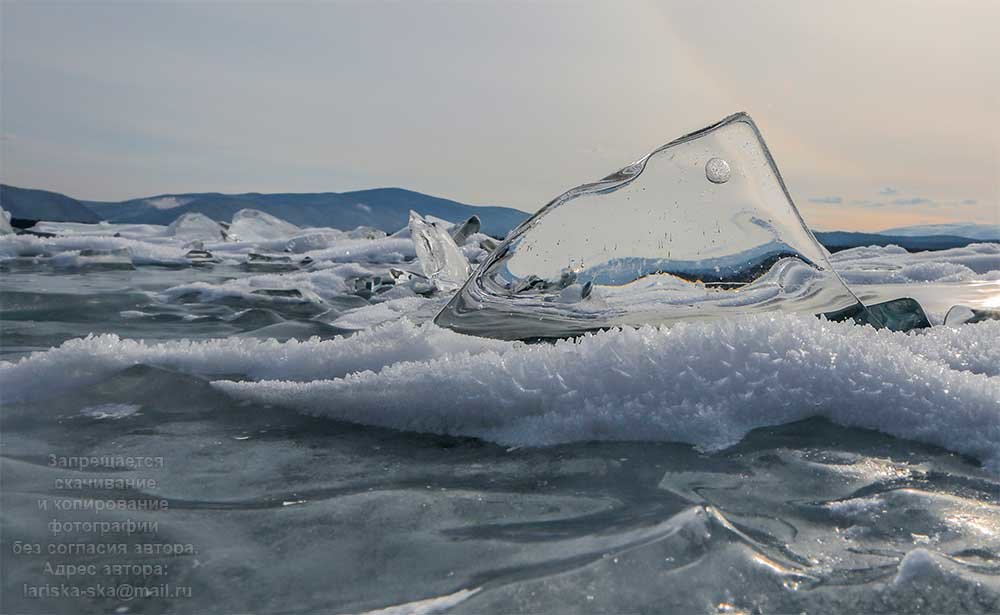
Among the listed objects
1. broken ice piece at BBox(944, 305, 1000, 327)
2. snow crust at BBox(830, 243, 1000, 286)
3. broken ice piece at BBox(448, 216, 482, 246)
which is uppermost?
broken ice piece at BBox(448, 216, 482, 246)

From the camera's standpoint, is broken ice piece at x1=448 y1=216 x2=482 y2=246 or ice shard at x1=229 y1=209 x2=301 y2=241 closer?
broken ice piece at x1=448 y1=216 x2=482 y2=246

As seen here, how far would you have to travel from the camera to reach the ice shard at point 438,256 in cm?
504

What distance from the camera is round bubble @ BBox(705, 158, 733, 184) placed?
2262 millimetres

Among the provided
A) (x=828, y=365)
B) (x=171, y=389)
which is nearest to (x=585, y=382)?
(x=828, y=365)

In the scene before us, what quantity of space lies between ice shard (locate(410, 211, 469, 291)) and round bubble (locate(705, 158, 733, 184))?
9.28ft

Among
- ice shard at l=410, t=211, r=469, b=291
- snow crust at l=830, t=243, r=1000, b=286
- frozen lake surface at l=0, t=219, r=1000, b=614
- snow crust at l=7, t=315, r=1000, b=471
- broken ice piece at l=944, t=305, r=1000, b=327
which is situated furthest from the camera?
ice shard at l=410, t=211, r=469, b=291

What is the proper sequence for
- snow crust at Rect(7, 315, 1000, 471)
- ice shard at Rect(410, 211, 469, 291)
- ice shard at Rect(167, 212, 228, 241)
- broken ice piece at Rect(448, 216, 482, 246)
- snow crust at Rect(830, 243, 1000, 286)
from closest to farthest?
1. snow crust at Rect(7, 315, 1000, 471)
2. snow crust at Rect(830, 243, 1000, 286)
3. ice shard at Rect(410, 211, 469, 291)
4. broken ice piece at Rect(448, 216, 482, 246)
5. ice shard at Rect(167, 212, 228, 241)

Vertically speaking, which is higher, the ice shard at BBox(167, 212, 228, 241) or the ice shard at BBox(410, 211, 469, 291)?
the ice shard at BBox(167, 212, 228, 241)

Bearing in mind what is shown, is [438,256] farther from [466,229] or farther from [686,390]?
[686,390]

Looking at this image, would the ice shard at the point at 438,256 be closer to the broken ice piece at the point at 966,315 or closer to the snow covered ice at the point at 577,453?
the snow covered ice at the point at 577,453

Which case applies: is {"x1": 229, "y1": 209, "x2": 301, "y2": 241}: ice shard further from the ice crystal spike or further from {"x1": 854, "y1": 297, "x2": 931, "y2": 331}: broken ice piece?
{"x1": 854, "y1": 297, "x2": 931, "y2": 331}: broken ice piece

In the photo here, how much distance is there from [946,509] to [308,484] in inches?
40.2

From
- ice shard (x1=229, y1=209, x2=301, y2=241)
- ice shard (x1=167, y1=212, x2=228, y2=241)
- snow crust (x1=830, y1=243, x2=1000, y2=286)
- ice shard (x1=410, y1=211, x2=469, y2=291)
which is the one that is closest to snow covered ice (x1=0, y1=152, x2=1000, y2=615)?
snow crust (x1=830, y1=243, x2=1000, y2=286)

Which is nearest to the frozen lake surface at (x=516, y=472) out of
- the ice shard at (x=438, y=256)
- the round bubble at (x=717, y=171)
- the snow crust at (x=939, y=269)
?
the round bubble at (x=717, y=171)
